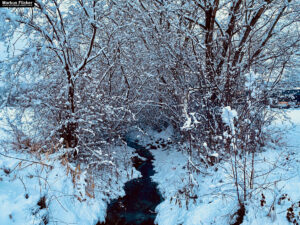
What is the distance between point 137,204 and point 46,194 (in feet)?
7.79

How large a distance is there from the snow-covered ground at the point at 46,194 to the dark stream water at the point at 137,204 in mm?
251

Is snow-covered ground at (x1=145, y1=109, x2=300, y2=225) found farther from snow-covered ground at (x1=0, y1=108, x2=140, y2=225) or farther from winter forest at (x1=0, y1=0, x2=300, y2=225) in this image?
snow-covered ground at (x1=0, y1=108, x2=140, y2=225)

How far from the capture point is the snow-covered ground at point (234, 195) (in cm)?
312

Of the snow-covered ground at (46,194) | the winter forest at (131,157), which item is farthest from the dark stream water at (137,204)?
the snow-covered ground at (46,194)

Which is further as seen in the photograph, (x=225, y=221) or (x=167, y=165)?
(x=167, y=165)

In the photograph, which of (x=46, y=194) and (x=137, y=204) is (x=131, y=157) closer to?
(x=137, y=204)

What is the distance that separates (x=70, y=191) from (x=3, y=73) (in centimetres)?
287

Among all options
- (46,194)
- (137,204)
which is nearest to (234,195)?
(137,204)

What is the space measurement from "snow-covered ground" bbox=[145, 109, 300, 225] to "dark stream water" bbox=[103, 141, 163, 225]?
0.83ft

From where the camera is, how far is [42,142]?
5.64m

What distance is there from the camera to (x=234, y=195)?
11.9 feet

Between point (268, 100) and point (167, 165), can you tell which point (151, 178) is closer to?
point (167, 165)

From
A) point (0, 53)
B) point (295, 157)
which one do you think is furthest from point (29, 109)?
point (295, 157)

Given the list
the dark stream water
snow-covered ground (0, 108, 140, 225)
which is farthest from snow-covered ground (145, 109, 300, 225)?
snow-covered ground (0, 108, 140, 225)
